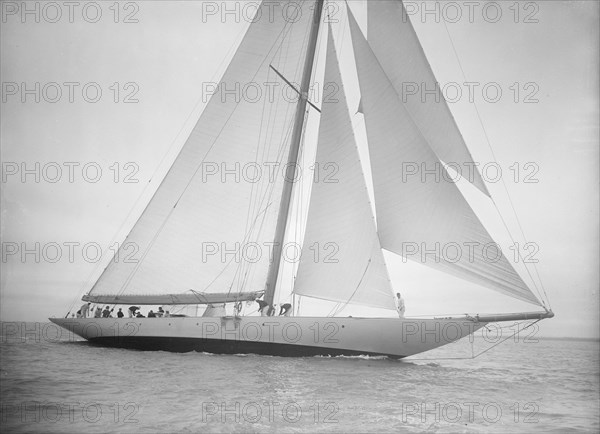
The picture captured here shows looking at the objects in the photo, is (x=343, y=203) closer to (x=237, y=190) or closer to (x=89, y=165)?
(x=237, y=190)

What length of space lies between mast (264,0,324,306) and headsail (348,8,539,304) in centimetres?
203

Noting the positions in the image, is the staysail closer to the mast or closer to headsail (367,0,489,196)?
the mast

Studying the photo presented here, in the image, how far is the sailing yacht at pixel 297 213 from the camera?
15258 mm

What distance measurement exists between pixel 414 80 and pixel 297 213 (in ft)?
18.8

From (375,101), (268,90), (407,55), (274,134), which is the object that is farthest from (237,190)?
(407,55)

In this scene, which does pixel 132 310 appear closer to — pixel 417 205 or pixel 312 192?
pixel 312 192

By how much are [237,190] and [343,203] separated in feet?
12.9

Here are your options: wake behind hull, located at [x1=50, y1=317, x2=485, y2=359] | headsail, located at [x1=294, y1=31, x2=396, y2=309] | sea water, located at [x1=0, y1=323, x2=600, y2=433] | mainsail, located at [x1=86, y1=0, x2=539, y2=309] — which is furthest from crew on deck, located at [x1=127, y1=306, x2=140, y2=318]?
headsail, located at [x1=294, y1=31, x2=396, y2=309]

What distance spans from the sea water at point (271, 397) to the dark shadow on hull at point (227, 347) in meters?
0.67

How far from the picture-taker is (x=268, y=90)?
62.4ft

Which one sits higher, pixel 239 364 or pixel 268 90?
pixel 268 90

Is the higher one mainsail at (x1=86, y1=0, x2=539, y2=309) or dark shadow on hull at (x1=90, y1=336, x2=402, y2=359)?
mainsail at (x1=86, y1=0, x2=539, y2=309)

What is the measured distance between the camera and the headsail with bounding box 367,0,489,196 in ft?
50.2

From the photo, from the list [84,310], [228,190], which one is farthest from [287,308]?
[84,310]
